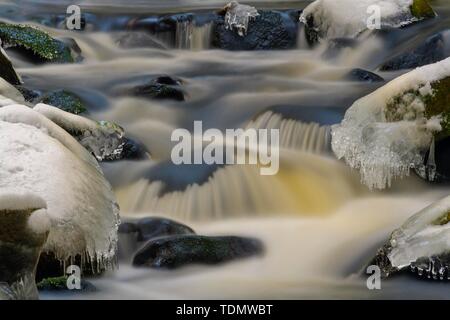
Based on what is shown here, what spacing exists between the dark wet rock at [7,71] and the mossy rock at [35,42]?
1338 millimetres

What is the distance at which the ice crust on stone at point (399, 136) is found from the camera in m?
6.79

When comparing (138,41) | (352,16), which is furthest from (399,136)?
(138,41)

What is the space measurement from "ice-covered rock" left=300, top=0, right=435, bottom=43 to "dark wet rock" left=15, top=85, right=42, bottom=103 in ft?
13.3

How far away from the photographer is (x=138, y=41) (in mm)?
11328

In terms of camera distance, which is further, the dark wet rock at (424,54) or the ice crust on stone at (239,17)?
the ice crust on stone at (239,17)

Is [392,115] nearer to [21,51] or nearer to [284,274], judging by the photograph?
[284,274]

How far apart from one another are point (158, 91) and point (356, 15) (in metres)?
3.26

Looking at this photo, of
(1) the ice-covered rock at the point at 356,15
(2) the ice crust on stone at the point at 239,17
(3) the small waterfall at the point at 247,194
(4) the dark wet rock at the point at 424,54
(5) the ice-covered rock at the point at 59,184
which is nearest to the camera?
(5) the ice-covered rock at the point at 59,184

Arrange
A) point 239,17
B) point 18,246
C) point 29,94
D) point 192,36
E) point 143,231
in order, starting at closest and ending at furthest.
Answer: point 18,246 < point 143,231 < point 29,94 < point 239,17 < point 192,36

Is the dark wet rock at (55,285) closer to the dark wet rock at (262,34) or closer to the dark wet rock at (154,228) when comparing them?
the dark wet rock at (154,228)

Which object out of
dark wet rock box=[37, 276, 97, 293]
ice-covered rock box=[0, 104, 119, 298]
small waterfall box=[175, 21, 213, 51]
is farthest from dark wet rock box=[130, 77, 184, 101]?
dark wet rock box=[37, 276, 97, 293]

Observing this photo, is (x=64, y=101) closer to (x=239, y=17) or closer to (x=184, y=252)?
(x=184, y=252)

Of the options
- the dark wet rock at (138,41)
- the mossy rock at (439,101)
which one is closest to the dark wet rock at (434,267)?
the mossy rock at (439,101)
